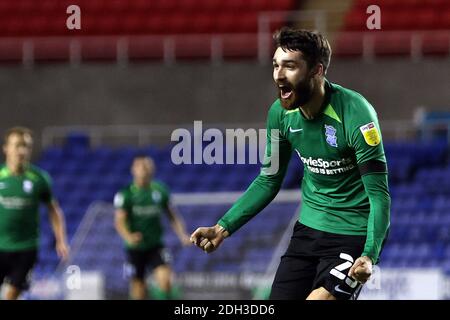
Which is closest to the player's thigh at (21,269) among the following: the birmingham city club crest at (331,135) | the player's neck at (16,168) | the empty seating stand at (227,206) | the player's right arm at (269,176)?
the player's neck at (16,168)

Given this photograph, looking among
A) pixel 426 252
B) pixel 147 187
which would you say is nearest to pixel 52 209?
pixel 147 187

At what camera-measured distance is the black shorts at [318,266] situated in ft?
18.0

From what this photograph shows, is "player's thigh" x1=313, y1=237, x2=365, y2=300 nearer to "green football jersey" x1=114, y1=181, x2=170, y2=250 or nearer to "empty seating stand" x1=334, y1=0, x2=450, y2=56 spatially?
"green football jersey" x1=114, y1=181, x2=170, y2=250

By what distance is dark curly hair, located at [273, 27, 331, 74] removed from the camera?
546cm

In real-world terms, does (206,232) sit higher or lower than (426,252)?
higher

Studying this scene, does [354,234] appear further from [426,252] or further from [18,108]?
[18,108]

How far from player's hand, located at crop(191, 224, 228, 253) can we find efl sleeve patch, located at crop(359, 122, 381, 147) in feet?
2.91

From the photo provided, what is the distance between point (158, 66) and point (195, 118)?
1192 millimetres

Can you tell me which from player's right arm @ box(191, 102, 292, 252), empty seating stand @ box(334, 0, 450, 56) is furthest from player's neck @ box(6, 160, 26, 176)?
Result: empty seating stand @ box(334, 0, 450, 56)

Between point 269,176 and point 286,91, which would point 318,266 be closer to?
point 269,176

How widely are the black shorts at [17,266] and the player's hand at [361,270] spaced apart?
528 cm

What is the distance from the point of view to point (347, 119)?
5.52 metres

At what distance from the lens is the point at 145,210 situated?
41.1 ft

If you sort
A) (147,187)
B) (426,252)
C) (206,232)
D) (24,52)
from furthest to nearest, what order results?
(24,52) < (426,252) < (147,187) < (206,232)
